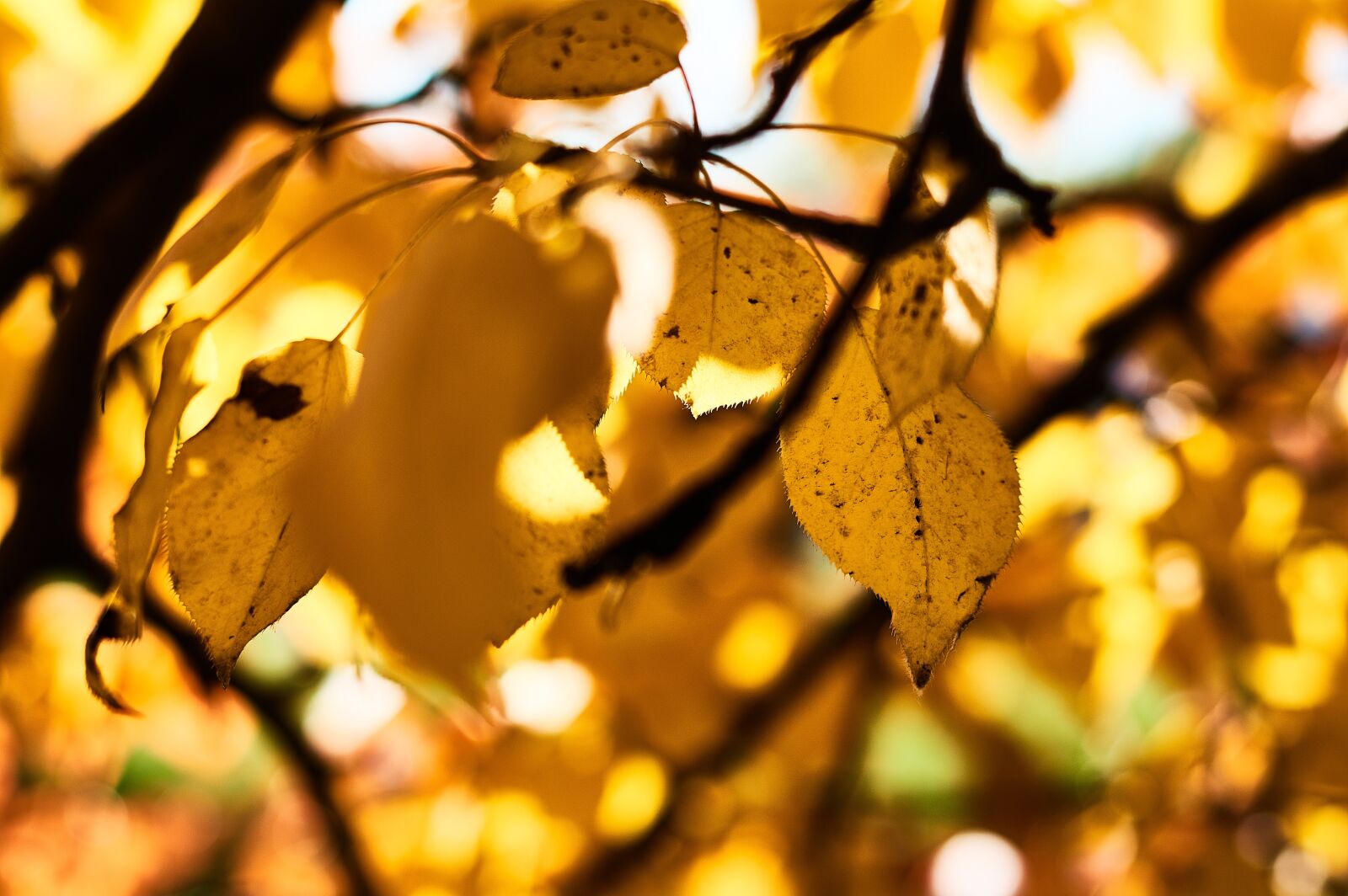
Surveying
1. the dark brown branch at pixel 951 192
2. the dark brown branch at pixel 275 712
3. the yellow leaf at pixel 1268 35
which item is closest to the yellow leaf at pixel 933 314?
the dark brown branch at pixel 951 192

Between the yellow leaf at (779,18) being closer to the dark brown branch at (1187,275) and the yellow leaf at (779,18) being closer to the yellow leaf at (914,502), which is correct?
the yellow leaf at (914,502)

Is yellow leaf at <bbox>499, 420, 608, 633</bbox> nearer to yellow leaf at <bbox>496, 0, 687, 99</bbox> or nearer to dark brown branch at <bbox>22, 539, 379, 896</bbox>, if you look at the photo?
yellow leaf at <bbox>496, 0, 687, 99</bbox>

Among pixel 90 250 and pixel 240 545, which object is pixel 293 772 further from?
pixel 240 545

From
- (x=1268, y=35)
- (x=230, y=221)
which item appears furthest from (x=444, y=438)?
(x=1268, y=35)

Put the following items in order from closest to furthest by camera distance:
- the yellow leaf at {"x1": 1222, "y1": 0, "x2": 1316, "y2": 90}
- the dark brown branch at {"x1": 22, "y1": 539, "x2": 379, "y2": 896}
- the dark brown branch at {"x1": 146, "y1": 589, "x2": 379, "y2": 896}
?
the yellow leaf at {"x1": 1222, "y1": 0, "x2": 1316, "y2": 90} < the dark brown branch at {"x1": 22, "y1": 539, "x2": 379, "y2": 896} < the dark brown branch at {"x1": 146, "y1": 589, "x2": 379, "y2": 896}

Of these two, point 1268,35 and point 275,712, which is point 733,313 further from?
point 275,712

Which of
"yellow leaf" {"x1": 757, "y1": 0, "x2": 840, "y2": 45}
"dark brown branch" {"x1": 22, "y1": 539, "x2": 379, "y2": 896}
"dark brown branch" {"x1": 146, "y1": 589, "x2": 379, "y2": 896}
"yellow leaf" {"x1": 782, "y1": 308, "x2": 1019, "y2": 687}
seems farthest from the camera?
"dark brown branch" {"x1": 146, "y1": 589, "x2": 379, "y2": 896}

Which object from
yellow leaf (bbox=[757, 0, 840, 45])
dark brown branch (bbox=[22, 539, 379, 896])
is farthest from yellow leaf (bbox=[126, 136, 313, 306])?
dark brown branch (bbox=[22, 539, 379, 896])
